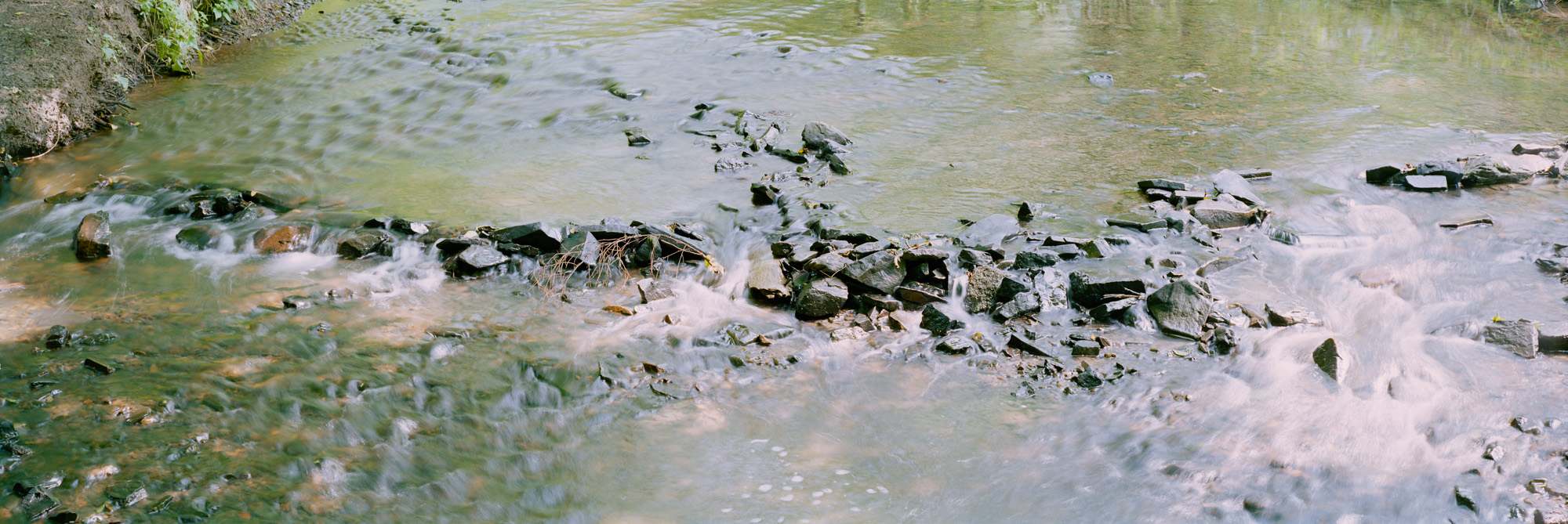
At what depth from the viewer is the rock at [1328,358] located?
398cm

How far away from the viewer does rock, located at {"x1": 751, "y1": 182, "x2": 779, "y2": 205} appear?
6.06 m

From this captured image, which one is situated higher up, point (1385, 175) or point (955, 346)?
point (1385, 175)

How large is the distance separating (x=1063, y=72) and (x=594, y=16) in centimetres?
663

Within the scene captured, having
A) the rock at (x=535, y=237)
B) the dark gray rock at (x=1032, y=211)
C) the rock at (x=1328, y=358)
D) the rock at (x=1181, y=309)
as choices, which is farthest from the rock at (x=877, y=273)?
the rock at (x=1328, y=358)

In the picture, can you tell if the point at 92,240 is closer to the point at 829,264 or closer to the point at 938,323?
the point at 829,264

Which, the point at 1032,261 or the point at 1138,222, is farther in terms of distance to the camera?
the point at 1138,222

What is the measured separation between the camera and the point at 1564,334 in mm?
4043

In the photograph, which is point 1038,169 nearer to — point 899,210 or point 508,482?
point 899,210

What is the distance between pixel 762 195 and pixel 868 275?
158 centimetres

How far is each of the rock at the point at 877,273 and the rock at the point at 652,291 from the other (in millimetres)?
1000

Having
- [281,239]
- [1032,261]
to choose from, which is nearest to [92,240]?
[281,239]

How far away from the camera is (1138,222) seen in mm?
5418

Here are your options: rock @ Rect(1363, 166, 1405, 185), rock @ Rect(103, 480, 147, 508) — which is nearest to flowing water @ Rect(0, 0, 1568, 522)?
rock @ Rect(103, 480, 147, 508)

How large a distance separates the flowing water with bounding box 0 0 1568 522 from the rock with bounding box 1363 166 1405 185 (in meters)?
0.15
